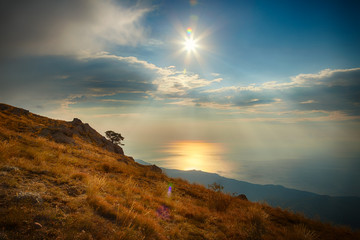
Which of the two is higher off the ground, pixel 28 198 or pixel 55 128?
pixel 55 128

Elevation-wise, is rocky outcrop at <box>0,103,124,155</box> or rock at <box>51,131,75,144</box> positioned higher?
rocky outcrop at <box>0,103,124,155</box>

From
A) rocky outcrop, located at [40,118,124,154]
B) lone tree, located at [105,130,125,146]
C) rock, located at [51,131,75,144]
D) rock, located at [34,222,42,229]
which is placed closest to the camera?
rock, located at [34,222,42,229]

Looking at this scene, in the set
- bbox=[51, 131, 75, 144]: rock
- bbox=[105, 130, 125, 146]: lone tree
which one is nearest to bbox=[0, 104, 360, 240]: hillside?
bbox=[51, 131, 75, 144]: rock

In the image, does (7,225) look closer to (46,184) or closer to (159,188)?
(46,184)

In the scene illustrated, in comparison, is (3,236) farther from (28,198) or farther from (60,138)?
(60,138)

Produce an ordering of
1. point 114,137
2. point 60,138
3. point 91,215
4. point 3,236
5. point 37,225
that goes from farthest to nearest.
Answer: point 114,137, point 60,138, point 91,215, point 37,225, point 3,236

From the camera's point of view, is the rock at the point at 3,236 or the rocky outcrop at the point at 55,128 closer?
the rock at the point at 3,236

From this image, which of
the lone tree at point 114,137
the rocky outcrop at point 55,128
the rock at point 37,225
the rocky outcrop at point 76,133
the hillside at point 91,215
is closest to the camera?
the rock at point 37,225

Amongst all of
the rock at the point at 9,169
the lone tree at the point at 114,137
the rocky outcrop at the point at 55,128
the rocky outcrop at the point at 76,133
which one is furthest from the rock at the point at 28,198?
the lone tree at the point at 114,137

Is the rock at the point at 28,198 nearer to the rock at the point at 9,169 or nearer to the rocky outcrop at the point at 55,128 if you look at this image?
the rock at the point at 9,169

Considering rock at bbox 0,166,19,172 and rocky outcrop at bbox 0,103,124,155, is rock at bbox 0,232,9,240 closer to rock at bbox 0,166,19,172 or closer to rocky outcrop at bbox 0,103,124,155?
rock at bbox 0,166,19,172

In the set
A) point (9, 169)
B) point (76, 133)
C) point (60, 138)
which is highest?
point (76, 133)

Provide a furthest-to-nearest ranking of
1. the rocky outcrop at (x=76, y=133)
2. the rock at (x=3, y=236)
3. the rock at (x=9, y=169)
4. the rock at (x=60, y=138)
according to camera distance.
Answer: the rocky outcrop at (x=76, y=133) → the rock at (x=60, y=138) → the rock at (x=9, y=169) → the rock at (x=3, y=236)

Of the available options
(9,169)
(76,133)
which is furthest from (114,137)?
(9,169)
